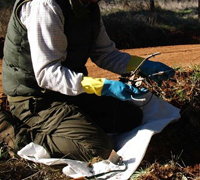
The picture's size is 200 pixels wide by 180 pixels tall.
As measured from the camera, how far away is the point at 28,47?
235 cm

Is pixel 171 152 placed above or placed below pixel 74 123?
below

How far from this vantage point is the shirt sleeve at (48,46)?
2.13 metres

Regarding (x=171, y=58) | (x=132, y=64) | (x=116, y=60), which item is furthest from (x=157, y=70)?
(x=171, y=58)

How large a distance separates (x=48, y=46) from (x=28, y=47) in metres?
0.25

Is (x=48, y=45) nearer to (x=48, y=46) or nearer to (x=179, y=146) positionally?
(x=48, y=46)

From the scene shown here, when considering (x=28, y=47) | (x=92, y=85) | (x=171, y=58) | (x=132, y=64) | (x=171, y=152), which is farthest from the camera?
(x=171, y=58)

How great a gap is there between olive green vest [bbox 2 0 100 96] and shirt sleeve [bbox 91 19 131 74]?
129 mm

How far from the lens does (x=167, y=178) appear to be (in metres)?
2.08

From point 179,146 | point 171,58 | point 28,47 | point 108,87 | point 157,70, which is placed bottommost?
point 171,58

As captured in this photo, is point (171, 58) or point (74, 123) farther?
point (171, 58)

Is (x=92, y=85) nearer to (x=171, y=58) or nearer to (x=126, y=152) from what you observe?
(x=126, y=152)

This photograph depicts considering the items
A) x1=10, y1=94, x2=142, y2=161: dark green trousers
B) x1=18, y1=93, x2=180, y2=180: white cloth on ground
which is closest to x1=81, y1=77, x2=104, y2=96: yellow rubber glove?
x1=10, y1=94, x2=142, y2=161: dark green trousers

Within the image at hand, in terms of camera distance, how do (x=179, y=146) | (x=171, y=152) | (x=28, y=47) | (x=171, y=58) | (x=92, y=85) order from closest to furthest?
(x=92, y=85), (x=171, y=152), (x=28, y=47), (x=179, y=146), (x=171, y=58)

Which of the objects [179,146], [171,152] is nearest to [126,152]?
[171,152]
